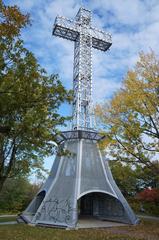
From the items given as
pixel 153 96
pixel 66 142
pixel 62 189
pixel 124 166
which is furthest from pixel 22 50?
pixel 66 142

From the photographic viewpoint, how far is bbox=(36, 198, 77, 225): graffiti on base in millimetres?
14344

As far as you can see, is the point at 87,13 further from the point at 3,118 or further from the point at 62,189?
the point at 3,118

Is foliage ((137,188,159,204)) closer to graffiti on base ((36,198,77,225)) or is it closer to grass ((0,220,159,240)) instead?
graffiti on base ((36,198,77,225))

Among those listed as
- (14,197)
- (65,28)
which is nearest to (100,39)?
(65,28)

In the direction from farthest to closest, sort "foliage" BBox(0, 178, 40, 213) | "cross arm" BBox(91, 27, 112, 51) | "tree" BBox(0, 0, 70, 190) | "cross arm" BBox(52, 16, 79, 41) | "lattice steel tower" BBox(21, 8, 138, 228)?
"foliage" BBox(0, 178, 40, 213) → "cross arm" BBox(91, 27, 112, 51) → "cross arm" BBox(52, 16, 79, 41) → "lattice steel tower" BBox(21, 8, 138, 228) → "tree" BBox(0, 0, 70, 190)

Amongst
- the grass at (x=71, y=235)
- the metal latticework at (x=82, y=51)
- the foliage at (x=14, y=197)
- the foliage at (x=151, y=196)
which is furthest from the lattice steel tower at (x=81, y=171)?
the foliage at (x=14, y=197)

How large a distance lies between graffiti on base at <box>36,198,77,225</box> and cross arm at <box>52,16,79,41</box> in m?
15.1

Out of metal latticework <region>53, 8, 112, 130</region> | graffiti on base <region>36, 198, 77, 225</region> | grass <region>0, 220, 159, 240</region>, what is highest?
metal latticework <region>53, 8, 112, 130</region>

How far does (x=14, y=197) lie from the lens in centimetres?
2700

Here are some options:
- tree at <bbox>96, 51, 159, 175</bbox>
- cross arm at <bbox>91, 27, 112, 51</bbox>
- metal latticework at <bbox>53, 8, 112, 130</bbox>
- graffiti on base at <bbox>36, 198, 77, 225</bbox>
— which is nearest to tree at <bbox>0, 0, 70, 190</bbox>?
tree at <bbox>96, 51, 159, 175</bbox>

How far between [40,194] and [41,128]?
14.4 meters

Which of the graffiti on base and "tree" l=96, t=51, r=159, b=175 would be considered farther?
the graffiti on base

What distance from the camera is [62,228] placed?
1380cm

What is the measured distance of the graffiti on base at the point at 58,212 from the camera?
14.3 meters
